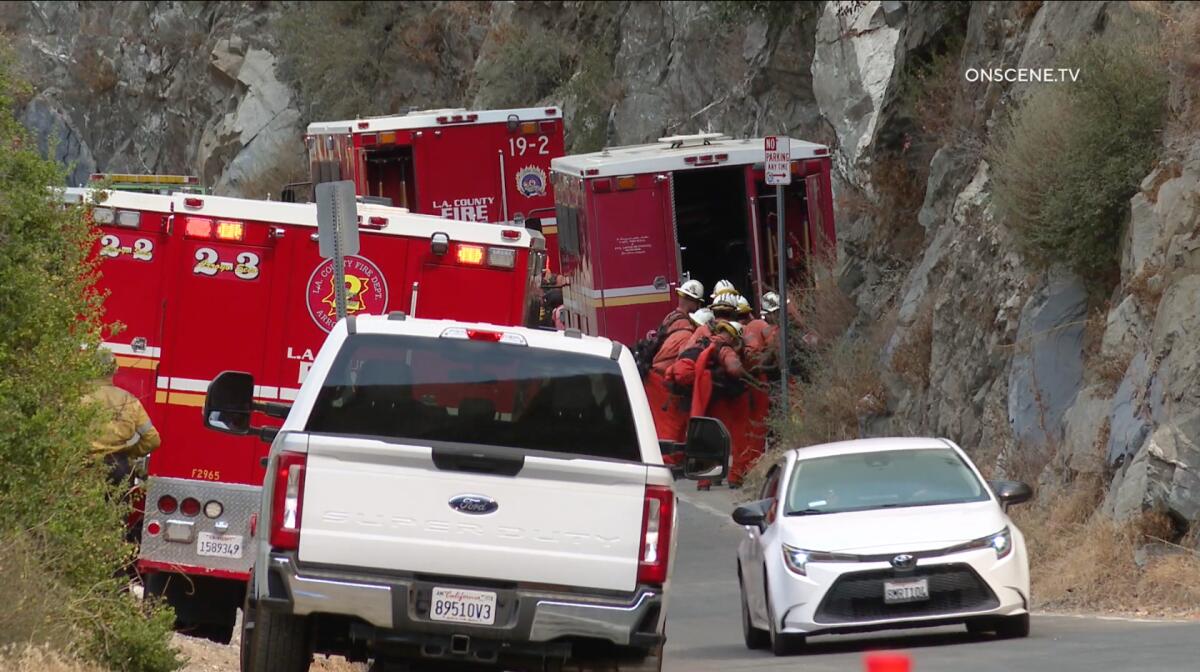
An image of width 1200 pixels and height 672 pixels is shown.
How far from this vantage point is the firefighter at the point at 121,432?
1155 centimetres

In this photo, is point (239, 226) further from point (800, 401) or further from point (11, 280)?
point (800, 401)

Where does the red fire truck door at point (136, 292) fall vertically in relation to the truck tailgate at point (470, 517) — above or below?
above

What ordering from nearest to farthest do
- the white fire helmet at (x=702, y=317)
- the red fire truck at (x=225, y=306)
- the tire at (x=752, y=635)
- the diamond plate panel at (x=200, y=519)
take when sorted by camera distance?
1. the diamond plate panel at (x=200, y=519)
2. the red fire truck at (x=225, y=306)
3. the tire at (x=752, y=635)
4. the white fire helmet at (x=702, y=317)

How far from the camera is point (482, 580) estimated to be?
8.86m

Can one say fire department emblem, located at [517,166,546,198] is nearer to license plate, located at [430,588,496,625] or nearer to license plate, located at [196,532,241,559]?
license plate, located at [196,532,241,559]

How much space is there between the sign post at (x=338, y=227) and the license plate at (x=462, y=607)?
4.02 meters

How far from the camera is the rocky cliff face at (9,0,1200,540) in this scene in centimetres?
1644

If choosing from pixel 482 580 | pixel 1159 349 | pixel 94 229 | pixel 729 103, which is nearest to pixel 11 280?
pixel 94 229

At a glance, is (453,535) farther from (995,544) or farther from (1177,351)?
(1177,351)

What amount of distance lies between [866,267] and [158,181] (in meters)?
11.2

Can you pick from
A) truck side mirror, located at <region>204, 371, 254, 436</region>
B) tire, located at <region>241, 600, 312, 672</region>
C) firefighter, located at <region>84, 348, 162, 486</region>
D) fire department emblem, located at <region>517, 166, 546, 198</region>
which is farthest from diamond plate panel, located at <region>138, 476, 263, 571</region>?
fire department emblem, located at <region>517, 166, 546, 198</region>

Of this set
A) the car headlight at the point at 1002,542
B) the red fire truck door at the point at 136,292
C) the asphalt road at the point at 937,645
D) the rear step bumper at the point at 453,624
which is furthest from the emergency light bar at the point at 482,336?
the car headlight at the point at 1002,542

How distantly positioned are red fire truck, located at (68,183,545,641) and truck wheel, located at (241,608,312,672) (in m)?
3.51

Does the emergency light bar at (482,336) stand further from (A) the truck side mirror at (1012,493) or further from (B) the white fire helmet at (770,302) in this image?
(B) the white fire helmet at (770,302)
